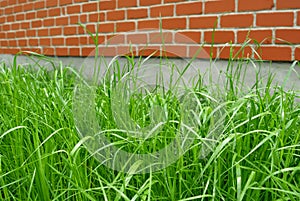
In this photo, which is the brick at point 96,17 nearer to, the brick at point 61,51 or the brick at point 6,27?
the brick at point 61,51

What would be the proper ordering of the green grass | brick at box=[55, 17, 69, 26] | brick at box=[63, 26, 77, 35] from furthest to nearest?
brick at box=[55, 17, 69, 26]
brick at box=[63, 26, 77, 35]
the green grass

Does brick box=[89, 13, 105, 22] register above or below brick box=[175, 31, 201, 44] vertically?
above

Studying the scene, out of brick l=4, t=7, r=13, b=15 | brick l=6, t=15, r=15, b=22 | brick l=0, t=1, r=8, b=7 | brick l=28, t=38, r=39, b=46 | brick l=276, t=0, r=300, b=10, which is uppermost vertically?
brick l=0, t=1, r=8, b=7

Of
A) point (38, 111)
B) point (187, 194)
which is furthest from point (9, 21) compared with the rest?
point (187, 194)

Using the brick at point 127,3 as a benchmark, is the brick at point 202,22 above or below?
below

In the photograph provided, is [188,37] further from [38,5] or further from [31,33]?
[31,33]

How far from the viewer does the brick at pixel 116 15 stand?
3.10 m

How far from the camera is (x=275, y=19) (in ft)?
6.98

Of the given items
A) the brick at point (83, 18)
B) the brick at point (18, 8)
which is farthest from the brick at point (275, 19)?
the brick at point (18, 8)

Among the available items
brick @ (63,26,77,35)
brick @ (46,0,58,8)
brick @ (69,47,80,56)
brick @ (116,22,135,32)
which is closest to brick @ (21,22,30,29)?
brick @ (46,0,58,8)

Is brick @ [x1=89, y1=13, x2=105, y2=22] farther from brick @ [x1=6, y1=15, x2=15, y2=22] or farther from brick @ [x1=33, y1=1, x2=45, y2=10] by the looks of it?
brick @ [x1=6, y1=15, x2=15, y2=22]

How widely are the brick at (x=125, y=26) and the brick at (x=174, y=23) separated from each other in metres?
0.35

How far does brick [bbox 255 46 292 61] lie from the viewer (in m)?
2.09

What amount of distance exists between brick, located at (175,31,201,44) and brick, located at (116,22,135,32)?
49 cm
